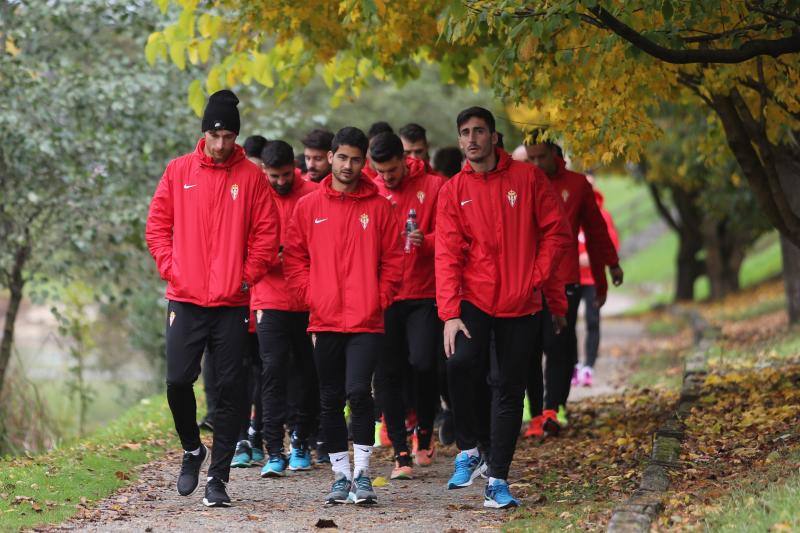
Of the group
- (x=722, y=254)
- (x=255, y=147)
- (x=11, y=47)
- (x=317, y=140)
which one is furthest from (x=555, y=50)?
(x=722, y=254)

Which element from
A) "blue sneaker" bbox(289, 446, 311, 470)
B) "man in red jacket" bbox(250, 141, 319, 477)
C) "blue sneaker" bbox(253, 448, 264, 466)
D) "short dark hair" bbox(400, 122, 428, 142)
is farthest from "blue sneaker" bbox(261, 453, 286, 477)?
"short dark hair" bbox(400, 122, 428, 142)

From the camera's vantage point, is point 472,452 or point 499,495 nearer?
point 499,495

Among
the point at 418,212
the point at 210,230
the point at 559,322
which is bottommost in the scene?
the point at 559,322

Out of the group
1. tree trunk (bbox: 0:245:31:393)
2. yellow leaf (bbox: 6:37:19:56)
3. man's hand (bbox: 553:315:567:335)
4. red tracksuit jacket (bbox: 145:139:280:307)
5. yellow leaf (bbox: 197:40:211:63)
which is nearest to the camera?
red tracksuit jacket (bbox: 145:139:280:307)

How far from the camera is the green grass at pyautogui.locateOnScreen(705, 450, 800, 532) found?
6211 millimetres

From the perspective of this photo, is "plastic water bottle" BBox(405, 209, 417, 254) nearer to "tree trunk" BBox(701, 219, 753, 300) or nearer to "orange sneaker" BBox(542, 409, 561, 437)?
"orange sneaker" BBox(542, 409, 561, 437)

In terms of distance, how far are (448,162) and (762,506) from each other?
5274 mm

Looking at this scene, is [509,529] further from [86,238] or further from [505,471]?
[86,238]

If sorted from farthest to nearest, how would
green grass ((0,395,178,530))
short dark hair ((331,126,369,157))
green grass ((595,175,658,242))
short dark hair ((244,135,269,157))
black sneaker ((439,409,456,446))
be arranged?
1. green grass ((595,175,658,242))
2. black sneaker ((439,409,456,446))
3. short dark hair ((244,135,269,157))
4. short dark hair ((331,126,369,157))
5. green grass ((0,395,178,530))

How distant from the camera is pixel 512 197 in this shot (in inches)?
317

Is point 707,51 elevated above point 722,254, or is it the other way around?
point 707,51

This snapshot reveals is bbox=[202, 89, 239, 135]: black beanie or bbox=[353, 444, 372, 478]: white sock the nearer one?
bbox=[202, 89, 239, 135]: black beanie

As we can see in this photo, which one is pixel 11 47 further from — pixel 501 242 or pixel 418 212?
pixel 501 242

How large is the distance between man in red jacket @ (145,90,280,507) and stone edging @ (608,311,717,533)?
2.54 m
